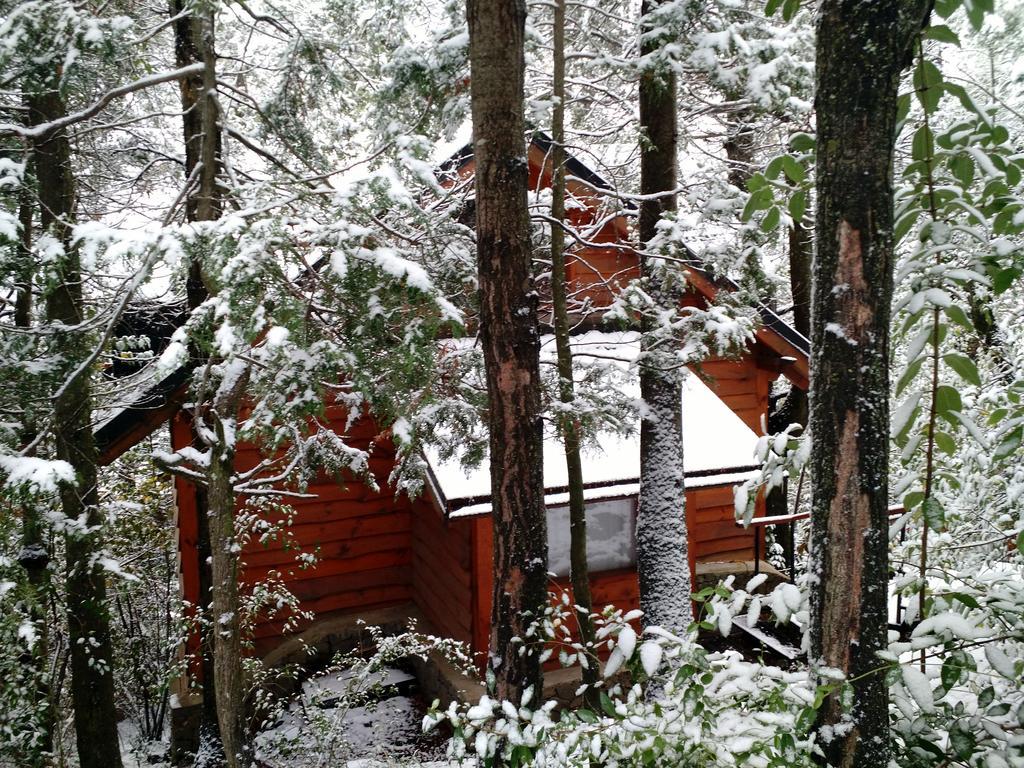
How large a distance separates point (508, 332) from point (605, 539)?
18.0 feet

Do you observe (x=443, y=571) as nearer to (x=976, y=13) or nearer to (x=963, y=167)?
(x=963, y=167)

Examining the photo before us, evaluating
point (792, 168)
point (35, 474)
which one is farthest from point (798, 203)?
point (35, 474)

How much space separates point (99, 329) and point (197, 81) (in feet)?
7.83

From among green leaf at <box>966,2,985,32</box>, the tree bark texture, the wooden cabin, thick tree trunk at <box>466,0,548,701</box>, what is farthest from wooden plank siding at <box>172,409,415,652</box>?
green leaf at <box>966,2,985,32</box>

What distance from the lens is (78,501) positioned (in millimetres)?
6180

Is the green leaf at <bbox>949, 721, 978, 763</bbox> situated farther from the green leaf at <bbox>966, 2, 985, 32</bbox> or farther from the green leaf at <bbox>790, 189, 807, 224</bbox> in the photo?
the green leaf at <bbox>966, 2, 985, 32</bbox>

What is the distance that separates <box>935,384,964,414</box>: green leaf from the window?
21.5 feet

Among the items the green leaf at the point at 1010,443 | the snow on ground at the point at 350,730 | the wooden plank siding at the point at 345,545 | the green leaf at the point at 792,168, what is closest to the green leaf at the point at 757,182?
the green leaf at the point at 792,168

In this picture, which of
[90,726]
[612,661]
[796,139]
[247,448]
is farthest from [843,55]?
[247,448]

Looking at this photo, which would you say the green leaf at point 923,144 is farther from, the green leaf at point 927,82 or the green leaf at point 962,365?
the green leaf at point 962,365

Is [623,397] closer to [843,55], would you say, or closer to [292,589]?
[843,55]

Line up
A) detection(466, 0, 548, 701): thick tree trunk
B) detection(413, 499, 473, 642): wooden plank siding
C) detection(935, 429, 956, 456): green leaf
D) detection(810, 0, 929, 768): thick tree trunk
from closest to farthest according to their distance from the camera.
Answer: detection(810, 0, 929, 768): thick tree trunk < detection(935, 429, 956, 456): green leaf < detection(466, 0, 548, 701): thick tree trunk < detection(413, 499, 473, 642): wooden plank siding

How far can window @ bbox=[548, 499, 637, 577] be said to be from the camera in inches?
323

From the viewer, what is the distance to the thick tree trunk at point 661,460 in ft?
21.9
